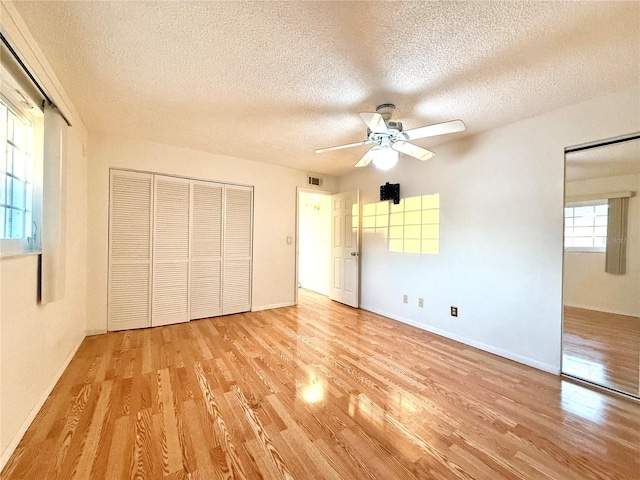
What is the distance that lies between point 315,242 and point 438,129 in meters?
4.26

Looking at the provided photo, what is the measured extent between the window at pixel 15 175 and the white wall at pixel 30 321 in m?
0.22

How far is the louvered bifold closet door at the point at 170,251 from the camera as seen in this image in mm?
3398

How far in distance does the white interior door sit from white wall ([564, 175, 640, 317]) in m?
2.68

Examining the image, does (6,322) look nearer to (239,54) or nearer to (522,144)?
(239,54)

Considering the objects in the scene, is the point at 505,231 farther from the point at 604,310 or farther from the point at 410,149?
the point at 410,149

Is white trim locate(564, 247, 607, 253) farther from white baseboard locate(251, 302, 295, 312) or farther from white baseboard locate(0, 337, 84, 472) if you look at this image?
white baseboard locate(0, 337, 84, 472)

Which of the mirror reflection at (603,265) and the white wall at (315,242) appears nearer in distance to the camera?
the mirror reflection at (603,265)

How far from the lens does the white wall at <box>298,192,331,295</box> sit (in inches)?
223

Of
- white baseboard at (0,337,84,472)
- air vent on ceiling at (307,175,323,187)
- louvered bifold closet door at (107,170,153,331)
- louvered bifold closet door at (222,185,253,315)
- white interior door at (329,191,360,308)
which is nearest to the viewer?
white baseboard at (0,337,84,472)

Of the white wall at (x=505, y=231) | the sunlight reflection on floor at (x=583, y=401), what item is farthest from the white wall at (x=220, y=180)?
the sunlight reflection on floor at (x=583, y=401)

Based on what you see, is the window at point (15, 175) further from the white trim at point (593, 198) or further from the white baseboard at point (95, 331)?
the white trim at point (593, 198)

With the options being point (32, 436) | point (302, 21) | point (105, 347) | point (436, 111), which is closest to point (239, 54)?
point (302, 21)

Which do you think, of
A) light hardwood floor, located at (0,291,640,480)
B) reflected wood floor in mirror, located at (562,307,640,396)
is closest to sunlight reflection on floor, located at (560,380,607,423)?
light hardwood floor, located at (0,291,640,480)

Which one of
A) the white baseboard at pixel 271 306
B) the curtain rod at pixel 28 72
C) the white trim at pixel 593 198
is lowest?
the white baseboard at pixel 271 306
